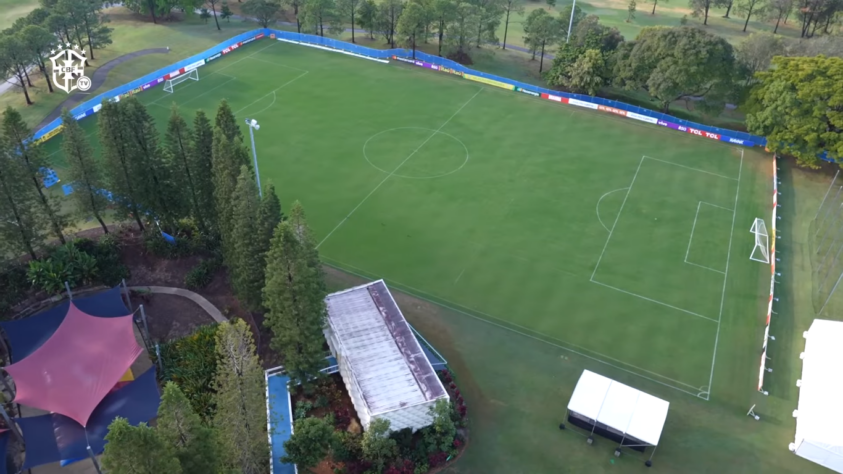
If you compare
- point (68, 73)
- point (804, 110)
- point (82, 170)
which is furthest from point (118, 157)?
point (804, 110)

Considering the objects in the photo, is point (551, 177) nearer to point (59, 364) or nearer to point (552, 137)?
point (552, 137)

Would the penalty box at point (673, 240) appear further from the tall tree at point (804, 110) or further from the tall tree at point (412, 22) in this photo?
the tall tree at point (412, 22)

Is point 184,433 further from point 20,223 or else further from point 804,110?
point 804,110

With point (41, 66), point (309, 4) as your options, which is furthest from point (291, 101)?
point (41, 66)

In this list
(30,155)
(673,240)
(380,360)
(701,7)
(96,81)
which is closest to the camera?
(380,360)

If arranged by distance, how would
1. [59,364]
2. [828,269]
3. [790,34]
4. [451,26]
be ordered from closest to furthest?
1. [59,364]
2. [828,269]
3. [451,26]
4. [790,34]

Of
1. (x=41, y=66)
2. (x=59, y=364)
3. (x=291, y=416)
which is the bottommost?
(x=291, y=416)
